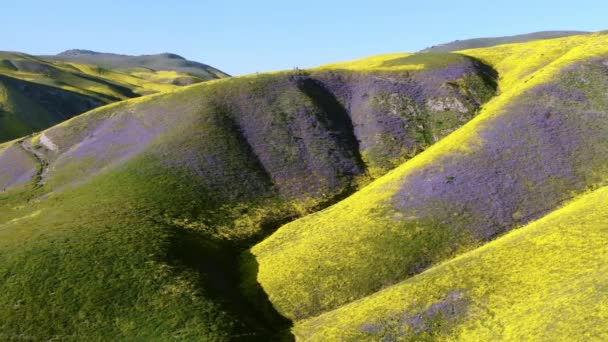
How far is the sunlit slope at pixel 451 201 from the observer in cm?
4441

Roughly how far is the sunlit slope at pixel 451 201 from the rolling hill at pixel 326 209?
0.75 ft

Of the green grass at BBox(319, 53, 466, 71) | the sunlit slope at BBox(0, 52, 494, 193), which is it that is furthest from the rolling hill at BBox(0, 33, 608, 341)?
the green grass at BBox(319, 53, 466, 71)

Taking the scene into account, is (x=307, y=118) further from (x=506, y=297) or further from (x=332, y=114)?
(x=506, y=297)

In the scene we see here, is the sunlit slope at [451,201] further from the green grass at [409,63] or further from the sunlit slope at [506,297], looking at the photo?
the green grass at [409,63]

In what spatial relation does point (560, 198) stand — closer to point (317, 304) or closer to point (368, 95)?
point (317, 304)

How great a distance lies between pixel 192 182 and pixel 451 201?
32284 millimetres

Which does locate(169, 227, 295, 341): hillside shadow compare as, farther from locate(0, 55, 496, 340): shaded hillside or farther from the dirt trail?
the dirt trail

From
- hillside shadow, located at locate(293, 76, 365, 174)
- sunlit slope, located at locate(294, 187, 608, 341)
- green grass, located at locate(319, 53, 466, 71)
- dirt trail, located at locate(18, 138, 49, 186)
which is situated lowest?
sunlit slope, located at locate(294, 187, 608, 341)

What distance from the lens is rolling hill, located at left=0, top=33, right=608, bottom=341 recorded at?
3697cm

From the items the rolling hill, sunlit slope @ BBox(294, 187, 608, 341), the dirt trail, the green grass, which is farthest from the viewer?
the green grass

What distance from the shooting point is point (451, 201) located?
2050 inches

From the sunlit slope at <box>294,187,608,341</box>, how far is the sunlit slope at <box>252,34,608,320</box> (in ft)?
11.5

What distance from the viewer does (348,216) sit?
5438 centimetres

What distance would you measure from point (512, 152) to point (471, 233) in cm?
1616
